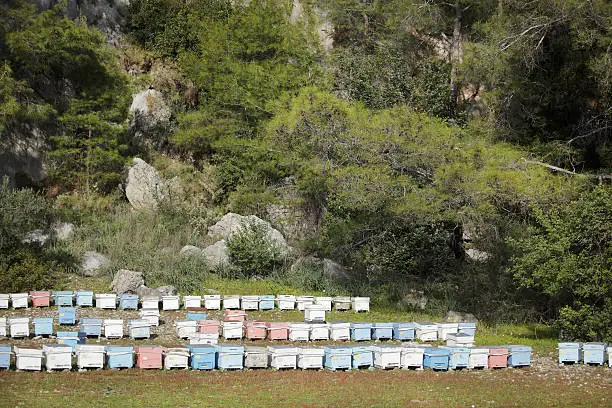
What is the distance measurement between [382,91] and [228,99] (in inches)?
278

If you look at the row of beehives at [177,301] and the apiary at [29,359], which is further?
the row of beehives at [177,301]

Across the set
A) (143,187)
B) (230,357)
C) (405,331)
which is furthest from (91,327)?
(143,187)

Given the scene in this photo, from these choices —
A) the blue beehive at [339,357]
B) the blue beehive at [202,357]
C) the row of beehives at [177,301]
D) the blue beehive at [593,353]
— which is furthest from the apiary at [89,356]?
the blue beehive at [593,353]

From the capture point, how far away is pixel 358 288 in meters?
22.5

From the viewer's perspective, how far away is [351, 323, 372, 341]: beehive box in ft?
54.2

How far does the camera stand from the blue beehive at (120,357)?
13398mm

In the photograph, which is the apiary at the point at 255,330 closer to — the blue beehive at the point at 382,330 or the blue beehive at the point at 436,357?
the blue beehive at the point at 382,330

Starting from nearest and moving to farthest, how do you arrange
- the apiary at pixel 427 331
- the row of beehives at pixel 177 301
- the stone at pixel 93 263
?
the apiary at pixel 427 331
the row of beehives at pixel 177 301
the stone at pixel 93 263

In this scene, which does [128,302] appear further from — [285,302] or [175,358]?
[175,358]

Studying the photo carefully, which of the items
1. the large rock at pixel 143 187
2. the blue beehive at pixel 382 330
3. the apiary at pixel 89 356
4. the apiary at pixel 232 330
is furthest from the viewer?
the large rock at pixel 143 187

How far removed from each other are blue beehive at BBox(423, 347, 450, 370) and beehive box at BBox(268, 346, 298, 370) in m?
2.90

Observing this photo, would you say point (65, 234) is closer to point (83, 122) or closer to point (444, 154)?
point (83, 122)

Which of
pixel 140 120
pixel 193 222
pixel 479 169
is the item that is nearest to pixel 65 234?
pixel 193 222

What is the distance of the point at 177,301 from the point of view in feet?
62.9
